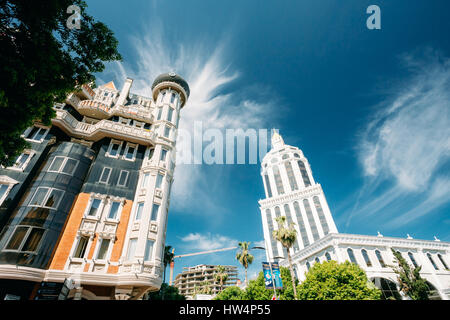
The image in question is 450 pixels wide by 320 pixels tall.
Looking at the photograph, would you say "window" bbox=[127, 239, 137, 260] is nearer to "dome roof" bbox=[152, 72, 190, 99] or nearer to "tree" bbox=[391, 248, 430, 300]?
"dome roof" bbox=[152, 72, 190, 99]

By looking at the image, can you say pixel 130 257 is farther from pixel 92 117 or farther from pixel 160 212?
pixel 92 117

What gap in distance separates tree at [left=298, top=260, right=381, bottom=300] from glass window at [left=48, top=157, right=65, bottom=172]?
3190 centimetres

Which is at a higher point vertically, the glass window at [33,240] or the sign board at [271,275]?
the glass window at [33,240]

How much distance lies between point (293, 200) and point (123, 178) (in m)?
78.9

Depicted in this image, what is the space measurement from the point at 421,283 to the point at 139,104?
4990 cm

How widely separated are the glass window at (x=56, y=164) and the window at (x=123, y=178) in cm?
490

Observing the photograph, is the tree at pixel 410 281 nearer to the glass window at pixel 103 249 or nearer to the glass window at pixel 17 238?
the glass window at pixel 103 249

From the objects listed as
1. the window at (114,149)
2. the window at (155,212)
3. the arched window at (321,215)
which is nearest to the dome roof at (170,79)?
the window at (114,149)

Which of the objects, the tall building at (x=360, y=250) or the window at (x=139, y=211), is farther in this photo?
the tall building at (x=360, y=250)

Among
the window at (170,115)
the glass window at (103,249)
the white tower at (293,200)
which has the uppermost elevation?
the white tower at (293,200)

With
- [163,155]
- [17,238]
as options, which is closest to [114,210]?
[17,238]

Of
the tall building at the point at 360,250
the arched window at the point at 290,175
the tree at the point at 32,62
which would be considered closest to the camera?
the tree at the point at 32,62

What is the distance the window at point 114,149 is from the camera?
22573 millimetres
